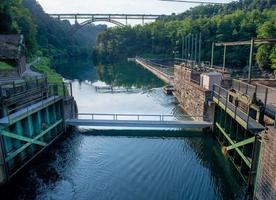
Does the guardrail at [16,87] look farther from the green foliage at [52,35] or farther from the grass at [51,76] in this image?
the green foliage at [52,35]

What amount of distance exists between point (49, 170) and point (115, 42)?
88.7 m

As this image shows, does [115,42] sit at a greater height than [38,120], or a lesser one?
greater

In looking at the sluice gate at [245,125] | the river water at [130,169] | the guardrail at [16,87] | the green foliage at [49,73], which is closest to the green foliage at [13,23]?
the green foliage at [49,73]

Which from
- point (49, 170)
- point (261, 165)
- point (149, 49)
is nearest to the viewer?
point (261, 165)

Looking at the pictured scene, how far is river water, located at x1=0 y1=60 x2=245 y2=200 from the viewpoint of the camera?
416 inches

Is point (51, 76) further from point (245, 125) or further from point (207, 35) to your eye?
point (207, 35)

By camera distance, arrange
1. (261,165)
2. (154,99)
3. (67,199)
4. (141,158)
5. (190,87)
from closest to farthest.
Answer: (261,165), (67,199), (141,158), (190,87), (154,99)

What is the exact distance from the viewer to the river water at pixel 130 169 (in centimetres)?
1056

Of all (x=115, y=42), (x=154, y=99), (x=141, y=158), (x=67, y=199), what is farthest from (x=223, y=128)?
(x=115, y=42)

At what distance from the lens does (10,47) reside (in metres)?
23.2

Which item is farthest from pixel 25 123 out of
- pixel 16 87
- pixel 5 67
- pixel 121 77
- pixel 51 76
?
pixel 121 77

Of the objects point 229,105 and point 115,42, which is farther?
point 115,42

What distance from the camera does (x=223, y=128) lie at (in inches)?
611

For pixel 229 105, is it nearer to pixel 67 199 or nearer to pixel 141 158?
pixel 141 158
